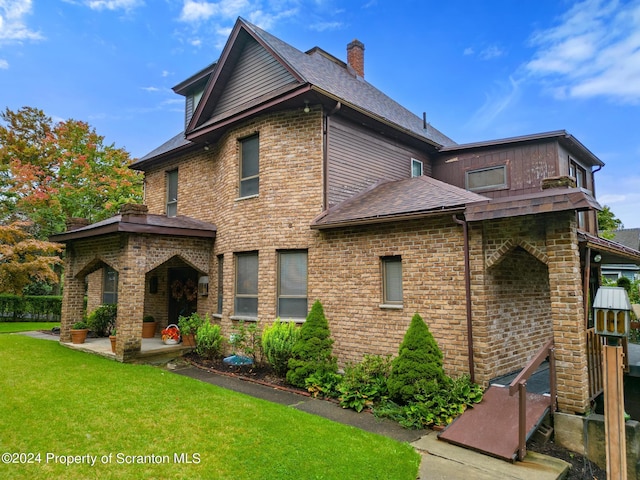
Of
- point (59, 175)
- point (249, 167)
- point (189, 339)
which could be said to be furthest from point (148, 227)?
point (59, 175)

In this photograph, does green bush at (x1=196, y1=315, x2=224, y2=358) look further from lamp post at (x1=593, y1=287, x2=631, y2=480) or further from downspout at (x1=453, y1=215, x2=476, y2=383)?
lamp post at (x1=593, y1=287, x2=631, y2=480)

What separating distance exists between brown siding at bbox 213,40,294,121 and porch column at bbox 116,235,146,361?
4951 mm

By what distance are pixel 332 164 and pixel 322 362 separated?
15.9 ft

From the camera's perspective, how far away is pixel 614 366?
411 centimetres

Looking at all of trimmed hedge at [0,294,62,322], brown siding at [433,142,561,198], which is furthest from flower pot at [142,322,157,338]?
trimmed hedge at [0,294,62,322]

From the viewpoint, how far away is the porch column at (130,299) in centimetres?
1009

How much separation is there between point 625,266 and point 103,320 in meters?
27.0

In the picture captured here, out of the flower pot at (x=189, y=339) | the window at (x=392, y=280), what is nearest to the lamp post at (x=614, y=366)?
the window at (x=392, y=280)

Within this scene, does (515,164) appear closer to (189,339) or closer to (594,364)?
(594,364)

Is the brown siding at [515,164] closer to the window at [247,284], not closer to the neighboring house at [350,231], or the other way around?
the neighboring house at [350,231]

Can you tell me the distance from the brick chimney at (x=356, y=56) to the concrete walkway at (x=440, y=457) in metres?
13.3

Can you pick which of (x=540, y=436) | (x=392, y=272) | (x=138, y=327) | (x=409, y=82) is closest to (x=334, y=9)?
(x=409, y=82)

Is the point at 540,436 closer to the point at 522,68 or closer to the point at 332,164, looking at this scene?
the point at 332,164

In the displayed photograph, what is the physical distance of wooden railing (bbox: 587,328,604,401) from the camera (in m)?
6.14
